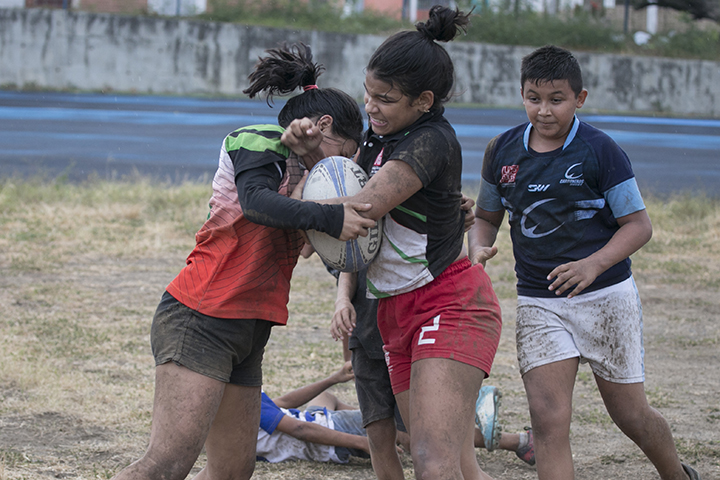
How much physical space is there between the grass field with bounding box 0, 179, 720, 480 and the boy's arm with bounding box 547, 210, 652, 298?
4.41 ft

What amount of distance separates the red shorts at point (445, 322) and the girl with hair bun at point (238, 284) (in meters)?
0.39

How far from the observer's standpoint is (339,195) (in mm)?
2748

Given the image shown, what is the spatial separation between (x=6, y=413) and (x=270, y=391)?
5.21 ft

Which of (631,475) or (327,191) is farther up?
(327,191)

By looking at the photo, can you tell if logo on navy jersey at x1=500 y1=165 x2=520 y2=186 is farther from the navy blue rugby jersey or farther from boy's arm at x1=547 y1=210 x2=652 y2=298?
boy's arm at x1=547 y1=210 x2=652 y2=298

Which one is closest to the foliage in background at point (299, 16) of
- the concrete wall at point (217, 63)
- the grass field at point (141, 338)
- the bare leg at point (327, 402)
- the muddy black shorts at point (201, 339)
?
the concrete wall at point (217, 63)

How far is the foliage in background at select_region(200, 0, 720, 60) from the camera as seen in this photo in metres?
26.6

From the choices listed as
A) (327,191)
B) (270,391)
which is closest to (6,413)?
(270,391)

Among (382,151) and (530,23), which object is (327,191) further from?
(530,23)

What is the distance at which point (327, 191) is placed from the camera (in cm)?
276

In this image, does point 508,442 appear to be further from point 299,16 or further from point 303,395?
point 299,16

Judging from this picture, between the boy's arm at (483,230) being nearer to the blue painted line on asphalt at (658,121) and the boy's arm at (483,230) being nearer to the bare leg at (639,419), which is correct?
the bare leg at (639,419)

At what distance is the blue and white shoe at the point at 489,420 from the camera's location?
12.9 feet

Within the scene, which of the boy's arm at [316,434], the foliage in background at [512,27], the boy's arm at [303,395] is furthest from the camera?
the foliage in background at [512,27]
